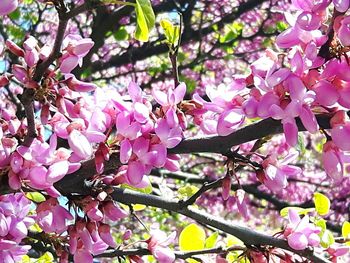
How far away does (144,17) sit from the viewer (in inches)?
59.9

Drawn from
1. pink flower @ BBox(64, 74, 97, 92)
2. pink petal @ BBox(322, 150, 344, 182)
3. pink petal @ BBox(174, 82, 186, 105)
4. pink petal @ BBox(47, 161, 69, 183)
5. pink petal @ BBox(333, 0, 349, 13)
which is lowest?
pink petal @ BBox(322, 150, 344, 182)

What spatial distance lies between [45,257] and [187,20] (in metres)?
2.74

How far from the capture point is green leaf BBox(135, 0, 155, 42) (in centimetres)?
149

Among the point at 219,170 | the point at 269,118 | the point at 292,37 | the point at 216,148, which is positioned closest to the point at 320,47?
the point at 292,37

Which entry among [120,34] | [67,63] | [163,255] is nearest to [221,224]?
[163,255]

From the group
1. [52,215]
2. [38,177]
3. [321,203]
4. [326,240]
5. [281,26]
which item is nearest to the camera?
[38,177]

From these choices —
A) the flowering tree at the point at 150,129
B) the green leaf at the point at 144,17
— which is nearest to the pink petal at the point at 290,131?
the flowering tree at the point at 150,129

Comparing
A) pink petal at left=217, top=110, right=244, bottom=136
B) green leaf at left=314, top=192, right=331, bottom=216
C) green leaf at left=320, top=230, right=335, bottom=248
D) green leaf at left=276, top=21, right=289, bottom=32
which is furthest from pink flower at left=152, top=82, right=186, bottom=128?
green leaf at left=276, top=21, right=289, bottom=32

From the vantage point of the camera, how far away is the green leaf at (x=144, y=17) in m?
1.49

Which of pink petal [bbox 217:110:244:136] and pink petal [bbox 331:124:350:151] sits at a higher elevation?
pink petal [bbox 217:110:244:136]

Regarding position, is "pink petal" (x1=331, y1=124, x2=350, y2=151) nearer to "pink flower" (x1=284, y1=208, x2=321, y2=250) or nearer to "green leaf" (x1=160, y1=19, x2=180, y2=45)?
"pink flower" (x1=284, y1=208, x2=321, y2=250)

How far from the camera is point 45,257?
92.4 inches

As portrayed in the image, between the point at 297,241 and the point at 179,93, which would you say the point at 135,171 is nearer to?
the point at 179,93

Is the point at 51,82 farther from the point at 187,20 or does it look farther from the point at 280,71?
the point at 187,20
